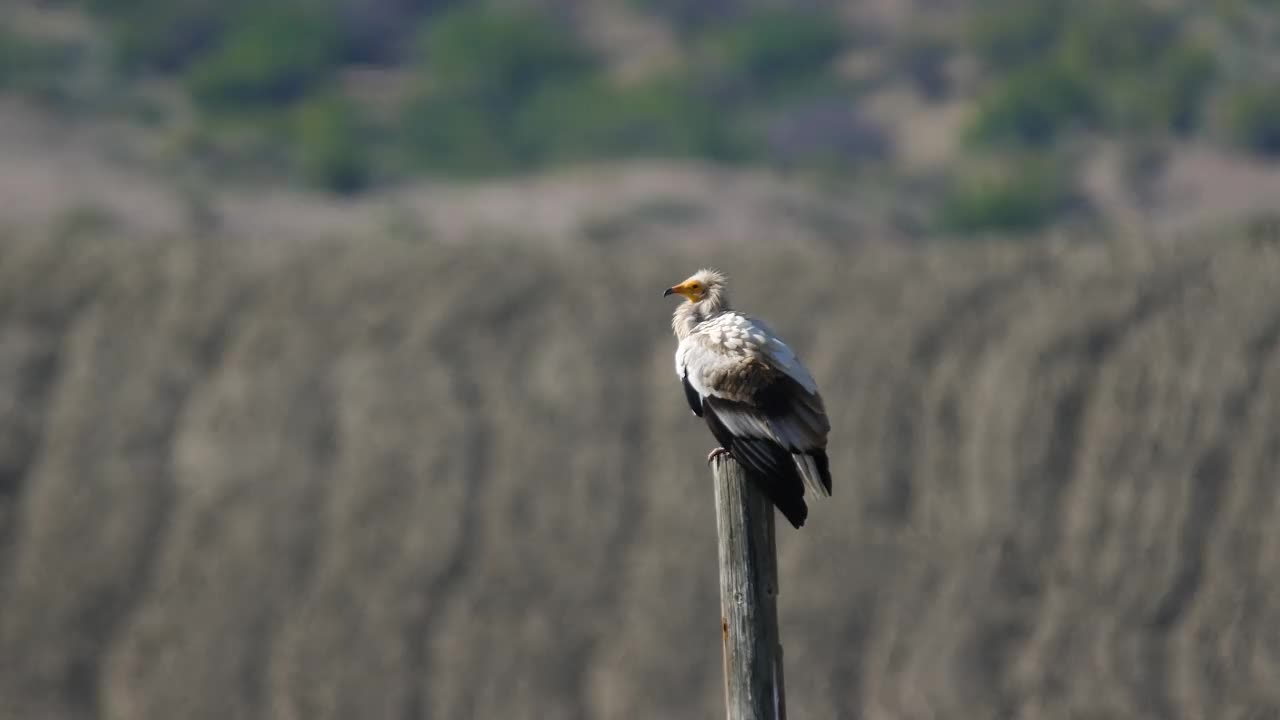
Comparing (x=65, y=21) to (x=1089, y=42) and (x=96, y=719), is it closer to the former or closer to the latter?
(x=1089, y=42)

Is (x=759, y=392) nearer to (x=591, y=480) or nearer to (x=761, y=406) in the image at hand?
(x=761, y=406)

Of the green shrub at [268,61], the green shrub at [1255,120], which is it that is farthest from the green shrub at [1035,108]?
the green shrub at [268,61]

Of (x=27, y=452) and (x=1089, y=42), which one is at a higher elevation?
(x=1089, y=42)

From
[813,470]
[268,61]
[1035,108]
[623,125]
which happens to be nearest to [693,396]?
[813,470]

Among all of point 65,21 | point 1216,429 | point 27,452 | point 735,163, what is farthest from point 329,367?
point 65,21

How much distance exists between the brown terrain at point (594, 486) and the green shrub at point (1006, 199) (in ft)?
101

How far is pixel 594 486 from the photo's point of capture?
21109 mm

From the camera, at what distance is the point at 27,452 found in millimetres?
21641

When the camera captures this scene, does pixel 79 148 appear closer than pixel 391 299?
No

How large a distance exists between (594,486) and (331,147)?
35688 mm

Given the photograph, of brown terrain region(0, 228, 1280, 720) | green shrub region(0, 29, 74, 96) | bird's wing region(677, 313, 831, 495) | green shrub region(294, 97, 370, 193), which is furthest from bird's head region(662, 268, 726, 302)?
green shrub region(0, 29, 74, 96)

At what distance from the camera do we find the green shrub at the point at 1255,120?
61213 mm

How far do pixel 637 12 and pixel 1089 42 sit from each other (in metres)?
16.9

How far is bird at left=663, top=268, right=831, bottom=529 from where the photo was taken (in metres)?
9.13
